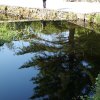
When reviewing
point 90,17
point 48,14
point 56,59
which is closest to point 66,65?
point 56,59

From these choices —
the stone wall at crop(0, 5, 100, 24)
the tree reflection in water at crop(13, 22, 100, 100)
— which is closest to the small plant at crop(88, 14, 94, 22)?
the stone wall at crop(0, 5, 100, 24)

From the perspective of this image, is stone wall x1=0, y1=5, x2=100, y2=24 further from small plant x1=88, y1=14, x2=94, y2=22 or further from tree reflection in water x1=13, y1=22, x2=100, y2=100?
tree reflection in water x1=13, y1=22, x2=100, y2=100

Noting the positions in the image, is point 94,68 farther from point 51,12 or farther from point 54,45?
point 51,12

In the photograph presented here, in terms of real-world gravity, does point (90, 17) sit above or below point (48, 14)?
below

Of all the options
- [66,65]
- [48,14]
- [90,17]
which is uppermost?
[48,14]

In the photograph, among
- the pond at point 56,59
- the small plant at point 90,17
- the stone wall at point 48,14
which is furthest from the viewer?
the stone wall at point 48,14

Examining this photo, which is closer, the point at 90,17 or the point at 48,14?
the point at 90,17

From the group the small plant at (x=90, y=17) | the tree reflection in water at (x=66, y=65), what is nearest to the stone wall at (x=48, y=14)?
the small plant at (x=90, y=17)

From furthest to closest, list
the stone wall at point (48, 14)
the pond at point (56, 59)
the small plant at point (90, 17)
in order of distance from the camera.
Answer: the stone wall at point (48, 14), the small plant at point (90, 17), the pond at point (56, 59)

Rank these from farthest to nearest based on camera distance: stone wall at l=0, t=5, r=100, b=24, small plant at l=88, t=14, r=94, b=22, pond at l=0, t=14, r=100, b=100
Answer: stone wall at l=0, t=5, r=100, b=24, small plant at l=88, t=14, r=94, b=22, pond at l=0, t=14, r=100, b=100

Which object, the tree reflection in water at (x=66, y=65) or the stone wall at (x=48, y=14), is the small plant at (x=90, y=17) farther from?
the tree reflection in water at (x=66, y=65)

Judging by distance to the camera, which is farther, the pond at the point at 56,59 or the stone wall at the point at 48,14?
the stone wall at the point at 48,14

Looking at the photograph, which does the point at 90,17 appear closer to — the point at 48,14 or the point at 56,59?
the point at 48,14

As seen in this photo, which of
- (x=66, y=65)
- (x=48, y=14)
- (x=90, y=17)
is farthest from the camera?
(x=48, y=14)
